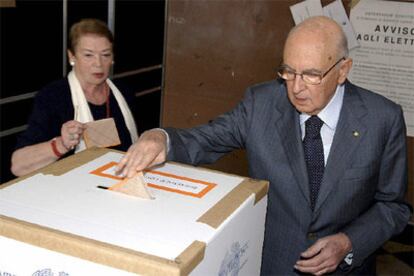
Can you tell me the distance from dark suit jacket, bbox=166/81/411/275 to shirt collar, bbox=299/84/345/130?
18 millimetres

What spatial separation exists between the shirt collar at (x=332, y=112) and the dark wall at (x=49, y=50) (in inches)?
106

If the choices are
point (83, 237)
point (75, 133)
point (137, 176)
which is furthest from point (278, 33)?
point (83, 237)

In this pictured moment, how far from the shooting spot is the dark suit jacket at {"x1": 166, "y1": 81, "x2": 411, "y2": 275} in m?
1.50

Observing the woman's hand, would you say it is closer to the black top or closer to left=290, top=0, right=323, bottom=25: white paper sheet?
the black top

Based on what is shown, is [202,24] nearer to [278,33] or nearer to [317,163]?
[278,33]

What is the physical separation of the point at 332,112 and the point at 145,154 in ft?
1.96

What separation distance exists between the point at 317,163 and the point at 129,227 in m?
0.75

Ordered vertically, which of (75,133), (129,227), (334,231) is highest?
(129,227)

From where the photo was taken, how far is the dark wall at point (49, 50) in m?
4.32

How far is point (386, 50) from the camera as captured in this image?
3.10 m

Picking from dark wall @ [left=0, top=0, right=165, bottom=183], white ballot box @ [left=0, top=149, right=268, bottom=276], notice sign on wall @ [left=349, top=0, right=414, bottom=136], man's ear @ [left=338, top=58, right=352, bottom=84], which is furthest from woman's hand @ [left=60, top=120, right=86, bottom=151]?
dark wall @ [left=0, top=0, right=165, bottom=183]

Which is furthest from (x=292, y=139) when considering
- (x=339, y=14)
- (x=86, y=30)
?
(x=339, y=14)

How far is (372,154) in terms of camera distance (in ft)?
4.95

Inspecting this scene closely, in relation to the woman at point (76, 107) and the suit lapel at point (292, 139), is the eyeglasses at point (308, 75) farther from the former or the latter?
the woman at point (76, 107)
